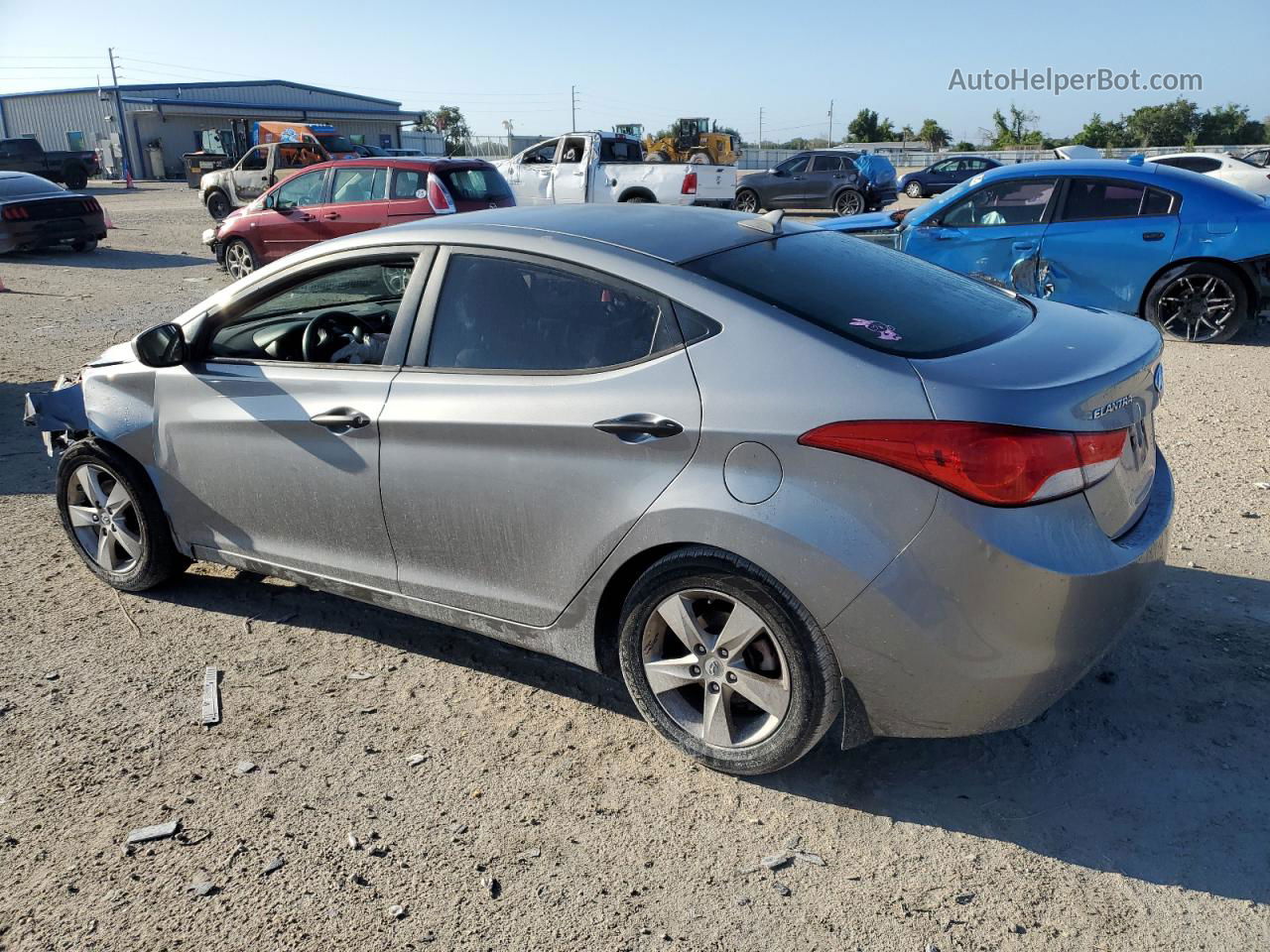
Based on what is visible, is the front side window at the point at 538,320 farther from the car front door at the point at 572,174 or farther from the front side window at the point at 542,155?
the front side window at the point at 542,155

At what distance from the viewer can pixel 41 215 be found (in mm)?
17391

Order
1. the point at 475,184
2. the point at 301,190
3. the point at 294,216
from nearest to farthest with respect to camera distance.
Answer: the point at 475,184
the point at 294,216
the point at 301,190

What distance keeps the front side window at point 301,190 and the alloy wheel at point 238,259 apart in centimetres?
81

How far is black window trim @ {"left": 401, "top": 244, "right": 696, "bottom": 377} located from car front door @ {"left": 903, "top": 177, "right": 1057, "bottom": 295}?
21.3 feet

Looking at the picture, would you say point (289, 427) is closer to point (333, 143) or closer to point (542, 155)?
point (542, 155)

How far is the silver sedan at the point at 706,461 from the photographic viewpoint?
2.71 m

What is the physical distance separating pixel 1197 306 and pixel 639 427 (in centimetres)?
770

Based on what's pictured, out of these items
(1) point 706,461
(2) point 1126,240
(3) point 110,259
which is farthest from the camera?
(3) point 110,259

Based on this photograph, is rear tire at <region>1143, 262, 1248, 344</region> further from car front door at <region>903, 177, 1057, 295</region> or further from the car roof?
the car roof

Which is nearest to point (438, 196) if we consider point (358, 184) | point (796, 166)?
point (358, 184)

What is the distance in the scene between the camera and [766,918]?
2643mm

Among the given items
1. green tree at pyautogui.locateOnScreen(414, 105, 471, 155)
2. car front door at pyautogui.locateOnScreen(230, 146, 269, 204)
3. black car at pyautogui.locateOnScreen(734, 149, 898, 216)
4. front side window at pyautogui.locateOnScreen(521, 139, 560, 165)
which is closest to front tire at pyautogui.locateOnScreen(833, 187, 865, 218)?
black car at pyautogui.locateOnScreen(734, 149, 898, 216)

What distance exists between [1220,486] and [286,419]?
186 inches

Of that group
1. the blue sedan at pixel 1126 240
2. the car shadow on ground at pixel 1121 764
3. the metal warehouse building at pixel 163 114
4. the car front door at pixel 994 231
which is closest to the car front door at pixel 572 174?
the car front door at pixel 994 231
